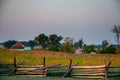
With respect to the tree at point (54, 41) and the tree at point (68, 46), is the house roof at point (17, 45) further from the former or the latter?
the tree at point (68, 46)

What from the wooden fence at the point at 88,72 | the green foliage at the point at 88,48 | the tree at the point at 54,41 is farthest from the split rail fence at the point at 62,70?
the green foliage at the point at 88,48

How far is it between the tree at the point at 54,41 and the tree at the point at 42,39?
8 centimetres

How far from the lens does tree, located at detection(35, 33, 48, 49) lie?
190 inches

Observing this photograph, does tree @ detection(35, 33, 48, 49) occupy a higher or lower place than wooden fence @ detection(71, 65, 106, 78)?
higher

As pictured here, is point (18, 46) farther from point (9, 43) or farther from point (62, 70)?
point (62, 70)

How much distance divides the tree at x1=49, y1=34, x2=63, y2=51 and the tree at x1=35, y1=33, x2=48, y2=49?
0.27 ft

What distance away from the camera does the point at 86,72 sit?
6289 millimetres

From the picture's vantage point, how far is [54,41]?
16.0ft

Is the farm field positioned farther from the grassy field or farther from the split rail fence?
the split rail fence

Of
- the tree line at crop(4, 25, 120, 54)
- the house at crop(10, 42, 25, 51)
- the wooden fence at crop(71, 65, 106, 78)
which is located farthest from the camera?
the wooden fence at crop(71, 65, 106, 78)

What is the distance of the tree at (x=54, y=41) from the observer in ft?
15.6

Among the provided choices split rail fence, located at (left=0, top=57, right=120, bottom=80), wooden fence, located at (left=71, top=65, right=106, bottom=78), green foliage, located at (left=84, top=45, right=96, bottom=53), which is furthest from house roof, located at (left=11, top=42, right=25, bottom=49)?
wooden fence, located at (left=71, top=65, right=106, bottom=78)

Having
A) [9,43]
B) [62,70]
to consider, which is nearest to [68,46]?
[9,43]

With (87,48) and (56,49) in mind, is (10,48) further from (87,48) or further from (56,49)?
(87,48)
